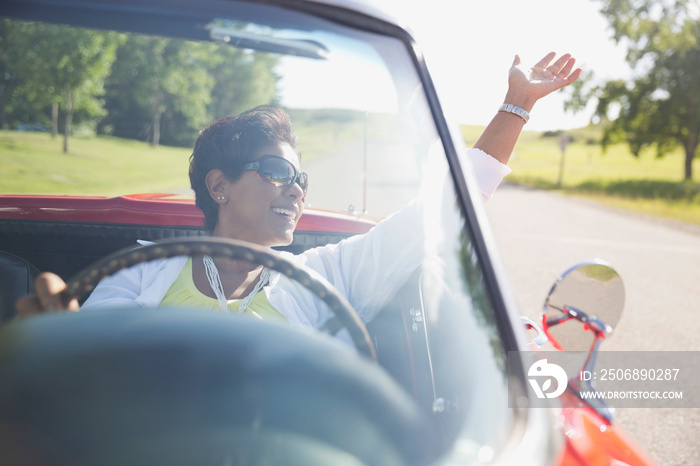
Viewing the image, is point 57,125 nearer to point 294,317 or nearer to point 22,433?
point 294,317

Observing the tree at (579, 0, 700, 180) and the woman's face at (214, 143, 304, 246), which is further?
the tree at (579, 0, 700, 180)

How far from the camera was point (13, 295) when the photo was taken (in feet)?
5.71

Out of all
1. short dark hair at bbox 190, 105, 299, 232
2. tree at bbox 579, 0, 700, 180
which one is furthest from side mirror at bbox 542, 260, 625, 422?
tree at bbox 579, 0, 700, 180

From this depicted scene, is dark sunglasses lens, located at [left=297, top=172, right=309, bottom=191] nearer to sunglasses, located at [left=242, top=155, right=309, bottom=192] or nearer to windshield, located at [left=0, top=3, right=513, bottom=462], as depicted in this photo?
sunglasses, located at [left=242, top=155, right=309, bottom=192]

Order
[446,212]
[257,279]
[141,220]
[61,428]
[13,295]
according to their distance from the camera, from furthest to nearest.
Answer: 1. [141,220]
2. [13,295]
3. [257,279]
4. [446,212]
5. [61,428]

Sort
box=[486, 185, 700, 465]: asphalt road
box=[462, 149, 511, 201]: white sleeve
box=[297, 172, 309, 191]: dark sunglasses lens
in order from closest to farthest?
box=[462, 149, 511, 201]: white sleeve
box=[297, 172, 309, 191]: dark sunglasses lens
box=[486, 185, 700, 465]: asphalt road

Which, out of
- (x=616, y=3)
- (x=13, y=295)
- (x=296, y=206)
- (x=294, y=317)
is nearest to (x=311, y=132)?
(x=296, y=206)

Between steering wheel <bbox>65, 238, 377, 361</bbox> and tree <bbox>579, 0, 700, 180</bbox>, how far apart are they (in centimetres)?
3363

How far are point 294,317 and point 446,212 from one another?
56 cm

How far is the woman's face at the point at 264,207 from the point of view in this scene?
5.43 feet

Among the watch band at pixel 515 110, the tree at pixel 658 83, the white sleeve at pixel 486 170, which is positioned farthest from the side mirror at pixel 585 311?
the tree at pixel 658 83

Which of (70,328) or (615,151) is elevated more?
(70,328)

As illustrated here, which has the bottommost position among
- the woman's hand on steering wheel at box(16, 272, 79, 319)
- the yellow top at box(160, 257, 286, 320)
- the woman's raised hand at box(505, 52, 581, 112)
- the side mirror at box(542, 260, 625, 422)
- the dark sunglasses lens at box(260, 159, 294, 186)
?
the yellow top at box(160, 257, 286, 320)

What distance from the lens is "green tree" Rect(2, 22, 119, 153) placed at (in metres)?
1.33
